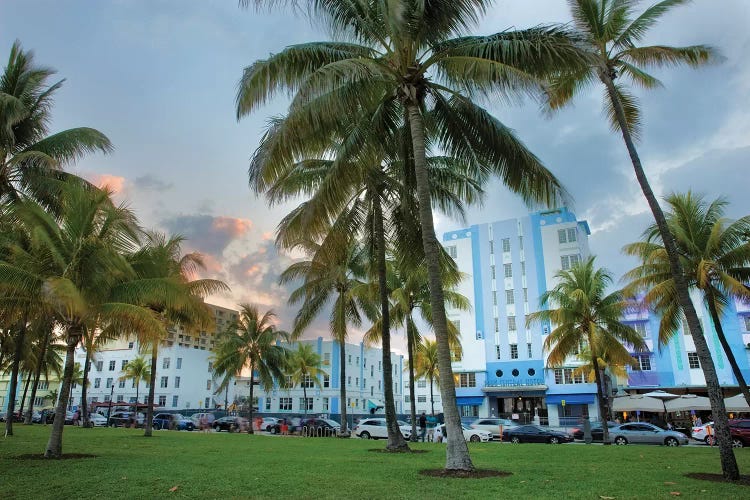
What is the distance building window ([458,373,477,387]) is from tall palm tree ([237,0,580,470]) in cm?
4050

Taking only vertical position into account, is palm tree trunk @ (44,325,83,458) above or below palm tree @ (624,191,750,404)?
below

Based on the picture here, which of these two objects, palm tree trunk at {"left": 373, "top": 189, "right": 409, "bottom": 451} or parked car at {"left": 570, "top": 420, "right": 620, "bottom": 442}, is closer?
palm tree trunk at {"left": 373, "top": 189, "right": 409, "bottom": 451}

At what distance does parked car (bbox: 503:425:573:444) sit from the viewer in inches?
1110

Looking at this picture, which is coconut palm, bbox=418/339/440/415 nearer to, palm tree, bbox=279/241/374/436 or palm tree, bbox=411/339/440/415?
palm tree, bbox=411/339/440/415

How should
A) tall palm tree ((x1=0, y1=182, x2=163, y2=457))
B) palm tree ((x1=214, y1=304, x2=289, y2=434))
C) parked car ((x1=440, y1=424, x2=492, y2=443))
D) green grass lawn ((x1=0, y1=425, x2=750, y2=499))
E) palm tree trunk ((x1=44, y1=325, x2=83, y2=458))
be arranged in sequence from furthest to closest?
palm tree ((x1=214, y1=304, x2=289, y2=434)) → parked car ((x1=440, y1=424, x2=492, y2=443)) → palm tree trunk ((x1=44, y1=325, x2=83, y2=458)) → tall palm tree ((x1=0, y1=182, x2=163, y2=457)) → green grass lawn ((x1=0, y1=425, x2=750, y2=499))

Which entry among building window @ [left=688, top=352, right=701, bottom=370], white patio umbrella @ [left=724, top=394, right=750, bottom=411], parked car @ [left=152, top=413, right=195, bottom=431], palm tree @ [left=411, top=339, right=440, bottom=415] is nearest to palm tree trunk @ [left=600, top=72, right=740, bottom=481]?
white patio umbrella @ [left=724, top=394, right=750, bottom=411]

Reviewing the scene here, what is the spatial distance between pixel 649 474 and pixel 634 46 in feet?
35.5

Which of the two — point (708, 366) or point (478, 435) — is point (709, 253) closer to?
point (708, 366)

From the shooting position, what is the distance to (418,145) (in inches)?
483

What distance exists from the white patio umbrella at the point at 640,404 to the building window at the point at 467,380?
17461 mm

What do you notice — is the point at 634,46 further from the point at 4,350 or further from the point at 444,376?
the point at 4,350

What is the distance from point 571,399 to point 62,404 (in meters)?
41.4

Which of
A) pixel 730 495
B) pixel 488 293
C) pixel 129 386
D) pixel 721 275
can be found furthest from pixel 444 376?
pixel 129 386

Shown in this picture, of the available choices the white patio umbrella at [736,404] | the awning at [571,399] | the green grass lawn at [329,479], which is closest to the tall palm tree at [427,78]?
the green grass lawn at [329,479]
